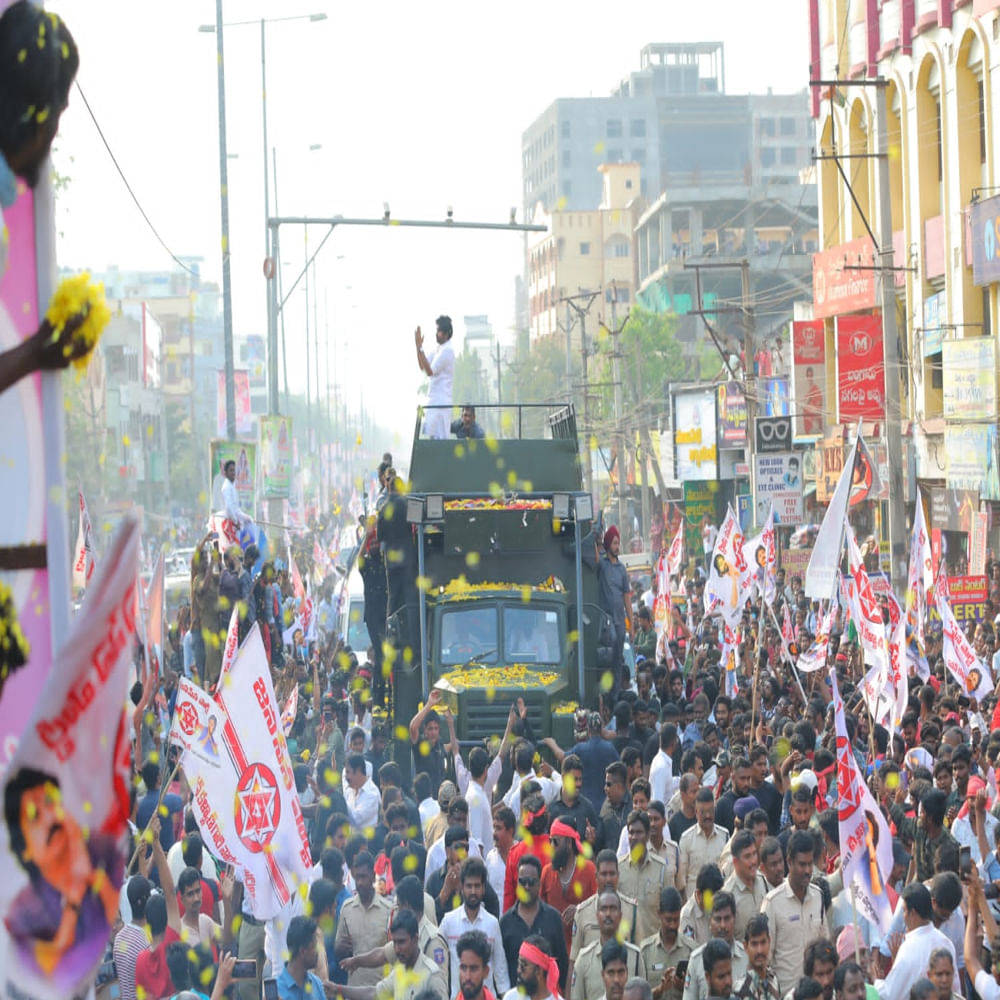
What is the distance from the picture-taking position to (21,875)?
8.09 ft

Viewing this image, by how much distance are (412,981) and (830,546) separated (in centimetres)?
590

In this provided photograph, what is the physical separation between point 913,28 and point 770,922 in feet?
101

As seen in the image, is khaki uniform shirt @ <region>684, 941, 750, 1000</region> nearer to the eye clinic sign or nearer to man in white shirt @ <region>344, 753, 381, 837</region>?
man in white shirt @ <region>344, 753, 381, 837</region>

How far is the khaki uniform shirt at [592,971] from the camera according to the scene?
7449mm

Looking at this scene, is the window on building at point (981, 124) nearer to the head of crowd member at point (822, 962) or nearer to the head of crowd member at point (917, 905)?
the head of crowd member at point (917, 905)

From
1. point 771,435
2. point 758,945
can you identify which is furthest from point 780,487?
point 758,945

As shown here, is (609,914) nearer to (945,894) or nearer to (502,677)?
(945,894)

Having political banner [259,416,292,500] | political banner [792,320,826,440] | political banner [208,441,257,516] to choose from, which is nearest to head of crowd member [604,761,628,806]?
political banner [208,441,257,516]

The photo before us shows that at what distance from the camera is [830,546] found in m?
12.0

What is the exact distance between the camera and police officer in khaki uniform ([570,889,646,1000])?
24.5 ft

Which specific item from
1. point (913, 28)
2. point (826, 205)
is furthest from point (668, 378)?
point (913, 28)

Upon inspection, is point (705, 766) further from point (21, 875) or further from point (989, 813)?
point (21, 875)

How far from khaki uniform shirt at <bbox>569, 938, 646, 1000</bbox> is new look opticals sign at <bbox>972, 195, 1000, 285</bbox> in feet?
76.2

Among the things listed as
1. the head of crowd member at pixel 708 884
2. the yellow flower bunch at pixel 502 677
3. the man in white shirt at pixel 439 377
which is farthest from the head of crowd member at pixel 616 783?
the man in white shirt at pixel 439 377
